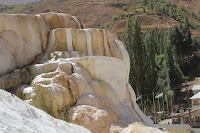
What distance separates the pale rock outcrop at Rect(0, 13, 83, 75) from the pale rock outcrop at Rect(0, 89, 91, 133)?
8.98 metres

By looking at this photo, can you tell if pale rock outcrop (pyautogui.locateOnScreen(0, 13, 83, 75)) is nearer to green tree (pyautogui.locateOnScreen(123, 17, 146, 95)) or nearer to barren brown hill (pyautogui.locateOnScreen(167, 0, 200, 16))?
green tree (pyautogui.locateOnScreen(123, 17, 146, 95))

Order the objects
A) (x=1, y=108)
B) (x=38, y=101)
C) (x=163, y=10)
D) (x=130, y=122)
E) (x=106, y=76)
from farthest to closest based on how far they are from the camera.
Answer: (x=163, y=10) < (x=106, y=76) < (x=130, y=122) < (x=38, y=101) < (x=1, y=108)

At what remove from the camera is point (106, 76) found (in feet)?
49.5

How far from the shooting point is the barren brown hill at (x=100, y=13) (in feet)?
276

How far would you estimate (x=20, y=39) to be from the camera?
1562 centimetres

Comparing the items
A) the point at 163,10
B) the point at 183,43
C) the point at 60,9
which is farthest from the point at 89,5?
the point at 183,43

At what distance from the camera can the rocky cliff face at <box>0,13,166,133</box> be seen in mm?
12094

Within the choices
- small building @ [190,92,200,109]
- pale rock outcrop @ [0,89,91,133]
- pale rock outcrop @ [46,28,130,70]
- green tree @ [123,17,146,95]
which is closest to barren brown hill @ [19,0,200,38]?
green tree @ [123,17,146,95]

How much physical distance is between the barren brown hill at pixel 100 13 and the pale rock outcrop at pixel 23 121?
240 ft

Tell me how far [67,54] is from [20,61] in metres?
2.41

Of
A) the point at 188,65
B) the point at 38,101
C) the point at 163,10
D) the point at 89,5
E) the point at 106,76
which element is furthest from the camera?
the point at 89,5

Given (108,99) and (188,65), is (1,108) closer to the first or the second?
(108,99)

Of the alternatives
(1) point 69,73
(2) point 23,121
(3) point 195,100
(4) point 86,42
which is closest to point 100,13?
(3) point 195,100

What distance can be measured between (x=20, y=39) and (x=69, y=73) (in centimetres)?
382
